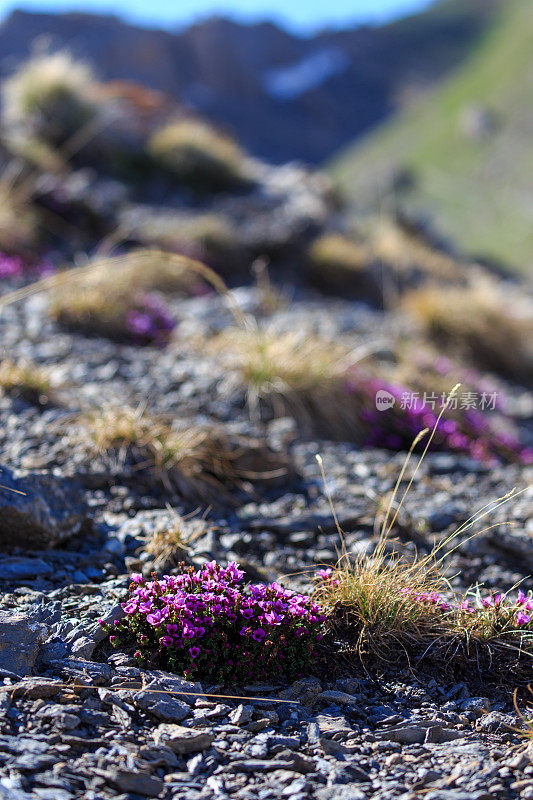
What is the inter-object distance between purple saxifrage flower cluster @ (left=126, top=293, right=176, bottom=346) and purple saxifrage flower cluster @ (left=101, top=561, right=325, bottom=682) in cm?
417

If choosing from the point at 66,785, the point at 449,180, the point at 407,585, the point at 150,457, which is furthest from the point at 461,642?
the point at 449,180

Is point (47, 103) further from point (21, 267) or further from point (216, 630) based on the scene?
point (216, 630)

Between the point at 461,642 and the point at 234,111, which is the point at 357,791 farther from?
the point at 234,111

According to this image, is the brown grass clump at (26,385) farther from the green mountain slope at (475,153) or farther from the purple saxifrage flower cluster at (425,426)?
the green mountain slope at (475,153)

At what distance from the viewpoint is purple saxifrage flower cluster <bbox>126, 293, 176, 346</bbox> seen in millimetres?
6473

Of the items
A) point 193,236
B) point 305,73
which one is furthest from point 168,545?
point 305,73

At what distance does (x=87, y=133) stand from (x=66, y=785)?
12.2 meters

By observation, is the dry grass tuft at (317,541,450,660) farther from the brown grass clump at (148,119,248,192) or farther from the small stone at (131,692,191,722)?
the brown grass clump at (148,119,248,192)

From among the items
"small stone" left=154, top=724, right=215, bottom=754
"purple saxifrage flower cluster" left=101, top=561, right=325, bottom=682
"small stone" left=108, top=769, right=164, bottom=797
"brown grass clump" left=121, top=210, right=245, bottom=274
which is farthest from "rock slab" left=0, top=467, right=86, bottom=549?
"brown grass clump" left=121, top=210, right=245, bottom=274

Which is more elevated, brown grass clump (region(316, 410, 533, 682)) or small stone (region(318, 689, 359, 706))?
brown grass clump (region(316, 410, 533, 682))

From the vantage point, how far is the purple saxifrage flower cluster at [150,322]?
21.2 ft

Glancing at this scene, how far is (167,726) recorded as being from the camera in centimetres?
210

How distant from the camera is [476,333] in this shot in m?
9.15

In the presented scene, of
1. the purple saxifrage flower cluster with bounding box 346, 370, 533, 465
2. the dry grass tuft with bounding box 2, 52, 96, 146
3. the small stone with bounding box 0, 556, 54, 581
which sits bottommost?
the purple saxifrage flower cluster with bounding box 346, 370, 533, 465
